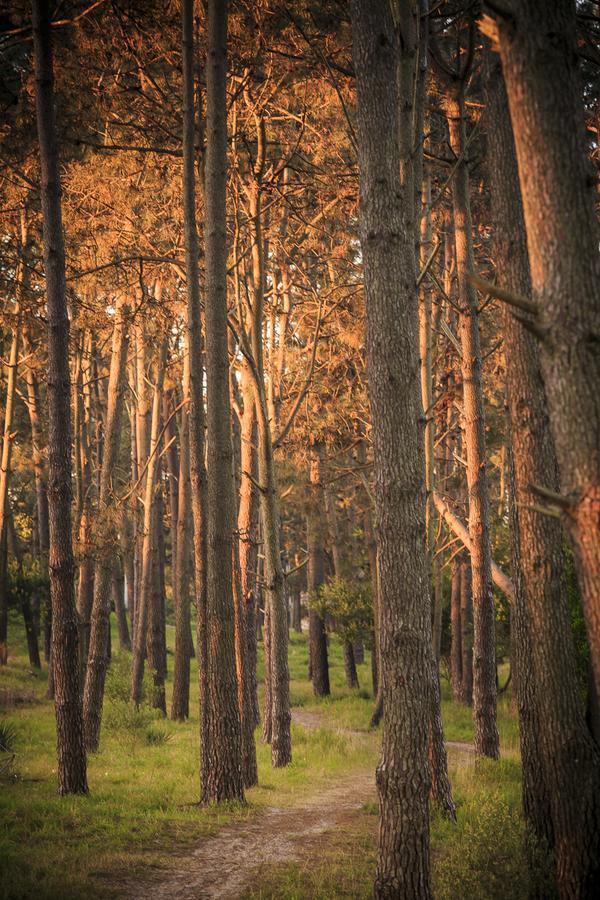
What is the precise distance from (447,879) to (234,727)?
12.9 feet

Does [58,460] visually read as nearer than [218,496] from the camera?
No

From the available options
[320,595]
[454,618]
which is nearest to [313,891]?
[454,618]

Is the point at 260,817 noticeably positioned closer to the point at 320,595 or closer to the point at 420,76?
the point at 420,76

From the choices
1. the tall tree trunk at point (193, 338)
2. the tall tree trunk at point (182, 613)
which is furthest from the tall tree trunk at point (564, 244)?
the tall tree trunk at point (182, 613)

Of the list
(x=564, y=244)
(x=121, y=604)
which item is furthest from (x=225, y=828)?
(x=121, y=604)

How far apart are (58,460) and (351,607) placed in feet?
47.7

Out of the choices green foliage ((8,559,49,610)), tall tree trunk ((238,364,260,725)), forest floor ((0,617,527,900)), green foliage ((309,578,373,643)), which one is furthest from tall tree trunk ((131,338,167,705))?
green foliage ((8,559,49,610))

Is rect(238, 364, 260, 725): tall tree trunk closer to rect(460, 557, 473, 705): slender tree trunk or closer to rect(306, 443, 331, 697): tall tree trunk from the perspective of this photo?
rect(460, 557, 473, 705): slender tree trunk

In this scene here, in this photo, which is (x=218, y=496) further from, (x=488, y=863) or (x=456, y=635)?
A: (x=456, y=635)

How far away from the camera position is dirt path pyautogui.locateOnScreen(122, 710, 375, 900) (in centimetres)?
663

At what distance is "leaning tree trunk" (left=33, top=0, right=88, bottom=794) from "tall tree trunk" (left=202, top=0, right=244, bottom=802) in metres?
1.84

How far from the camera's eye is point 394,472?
6141 millimetres

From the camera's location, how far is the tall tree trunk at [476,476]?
11.2 m

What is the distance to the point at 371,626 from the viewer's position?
2302 centimetres
